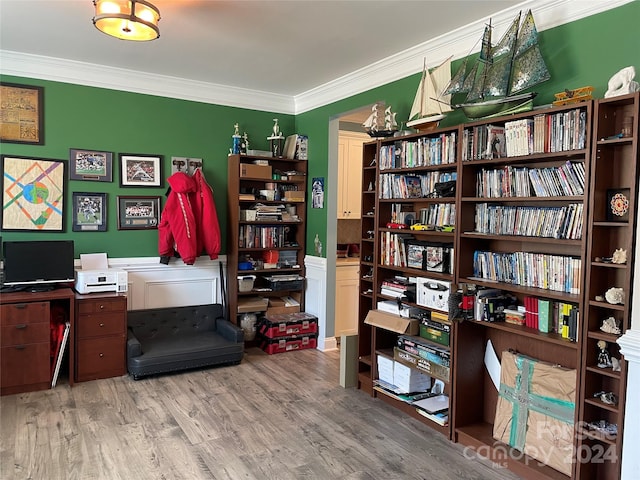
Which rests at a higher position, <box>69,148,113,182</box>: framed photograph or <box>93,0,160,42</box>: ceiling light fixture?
<box>93,0,160,42</box>: ceiling light fixture

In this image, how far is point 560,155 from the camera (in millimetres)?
2629

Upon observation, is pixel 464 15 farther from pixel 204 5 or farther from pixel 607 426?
pixel 607 426

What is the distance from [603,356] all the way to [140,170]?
14.2 ft

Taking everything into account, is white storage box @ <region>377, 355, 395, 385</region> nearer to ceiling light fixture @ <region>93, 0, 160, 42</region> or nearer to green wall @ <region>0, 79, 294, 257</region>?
green wall @ <region>0, 79, 294, 257</region>

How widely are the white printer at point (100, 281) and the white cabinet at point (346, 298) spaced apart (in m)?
2.39

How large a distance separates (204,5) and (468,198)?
2.17m

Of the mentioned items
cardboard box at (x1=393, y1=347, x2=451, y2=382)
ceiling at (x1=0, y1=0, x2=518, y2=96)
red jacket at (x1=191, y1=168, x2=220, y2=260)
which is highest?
ceiling at (x1=0, y1=0, x2=518, y2=96)

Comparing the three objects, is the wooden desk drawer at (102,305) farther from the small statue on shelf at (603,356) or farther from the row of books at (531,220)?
the small statue on shelf at (603,356)

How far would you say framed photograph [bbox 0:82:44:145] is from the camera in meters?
4.32

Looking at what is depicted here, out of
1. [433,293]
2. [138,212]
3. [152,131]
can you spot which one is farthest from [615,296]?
[152,131]

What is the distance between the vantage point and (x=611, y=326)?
2.46 m

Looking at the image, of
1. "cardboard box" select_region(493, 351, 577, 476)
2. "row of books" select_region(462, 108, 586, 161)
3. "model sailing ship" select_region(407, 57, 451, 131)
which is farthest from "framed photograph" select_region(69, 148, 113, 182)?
"cardboard box" select_region(493, 351, 577, 476)

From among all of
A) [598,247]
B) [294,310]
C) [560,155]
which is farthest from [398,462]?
[294,310]

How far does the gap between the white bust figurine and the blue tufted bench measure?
12.0 feet
